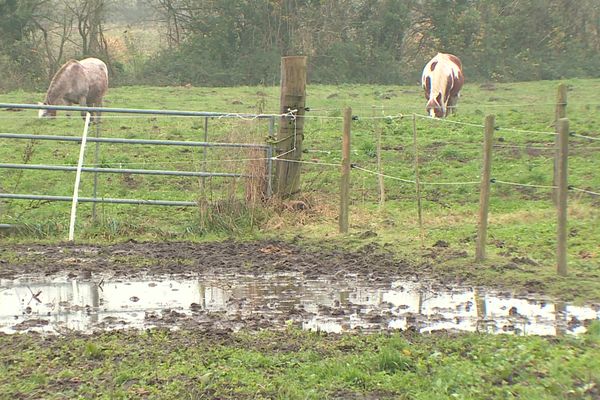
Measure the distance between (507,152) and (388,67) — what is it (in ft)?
58.4

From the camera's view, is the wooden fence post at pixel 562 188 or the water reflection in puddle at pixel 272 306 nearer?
the water reflection in puddle at pixel 272 306

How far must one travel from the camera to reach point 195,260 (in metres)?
8.34

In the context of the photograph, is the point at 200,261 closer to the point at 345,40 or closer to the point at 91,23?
the point at 91,23

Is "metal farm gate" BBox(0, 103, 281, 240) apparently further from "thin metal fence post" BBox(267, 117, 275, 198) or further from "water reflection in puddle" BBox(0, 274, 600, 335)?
"water reflection in puddle" BBox(0, 274, 600, 335)

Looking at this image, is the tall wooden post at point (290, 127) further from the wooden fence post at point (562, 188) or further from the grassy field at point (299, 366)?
the grassy field at point (299, 366)

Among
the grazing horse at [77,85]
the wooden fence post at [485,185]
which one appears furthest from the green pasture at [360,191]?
the grazing horse at [77,85]

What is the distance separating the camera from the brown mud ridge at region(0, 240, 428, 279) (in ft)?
25.9

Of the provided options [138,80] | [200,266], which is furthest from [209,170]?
[138,80]

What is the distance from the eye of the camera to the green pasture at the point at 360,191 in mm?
8867

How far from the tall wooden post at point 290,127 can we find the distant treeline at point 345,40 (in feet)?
61.7

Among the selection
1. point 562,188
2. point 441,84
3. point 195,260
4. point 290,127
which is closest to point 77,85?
point 441,84

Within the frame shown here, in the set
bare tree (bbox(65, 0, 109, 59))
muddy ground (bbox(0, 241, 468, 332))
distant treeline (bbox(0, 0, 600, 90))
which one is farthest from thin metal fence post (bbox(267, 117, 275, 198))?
bare tree (bbox(65, 0, 109, 59))

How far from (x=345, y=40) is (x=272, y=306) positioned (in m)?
25.8

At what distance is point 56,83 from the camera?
61.1ft
